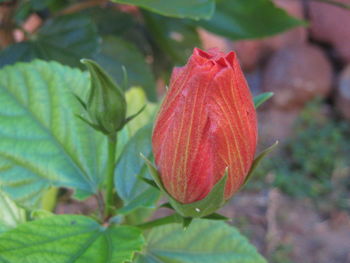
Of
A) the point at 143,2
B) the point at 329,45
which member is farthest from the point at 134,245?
the point at 329,45

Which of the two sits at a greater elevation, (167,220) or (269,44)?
(167,220)

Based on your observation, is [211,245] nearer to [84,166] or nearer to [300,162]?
[84,166]

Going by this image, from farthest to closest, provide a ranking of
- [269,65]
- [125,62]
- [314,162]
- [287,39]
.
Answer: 1. [287,39]
2. [269,65]
3. [314,162]
4. [125,62]

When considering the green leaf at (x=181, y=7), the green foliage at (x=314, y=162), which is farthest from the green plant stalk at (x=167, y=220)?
the green foliage at (x=314, y=162)

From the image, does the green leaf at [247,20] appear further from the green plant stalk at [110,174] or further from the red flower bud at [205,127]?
the red flower bud at [205,127]

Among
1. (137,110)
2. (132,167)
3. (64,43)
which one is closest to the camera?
(132,167)

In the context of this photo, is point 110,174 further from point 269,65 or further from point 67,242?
point 269,65

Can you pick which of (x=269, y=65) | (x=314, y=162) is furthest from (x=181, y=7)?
(x=269, y=65)

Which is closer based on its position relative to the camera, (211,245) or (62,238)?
(62,238)

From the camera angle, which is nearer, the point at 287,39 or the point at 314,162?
the point at 314,162
